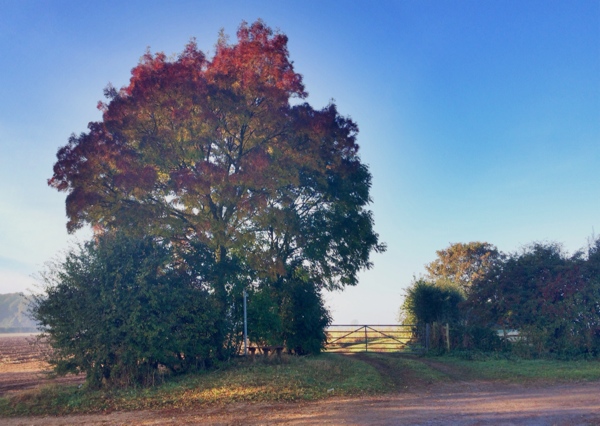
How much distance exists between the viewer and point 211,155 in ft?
62.0

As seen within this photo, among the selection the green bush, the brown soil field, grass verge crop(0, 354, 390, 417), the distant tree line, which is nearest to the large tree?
the green bush

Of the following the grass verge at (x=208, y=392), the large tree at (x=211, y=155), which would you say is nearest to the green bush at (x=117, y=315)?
the grass verge at (x=208, y=392)

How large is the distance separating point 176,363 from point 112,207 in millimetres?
6361

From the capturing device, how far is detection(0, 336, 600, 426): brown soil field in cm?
980

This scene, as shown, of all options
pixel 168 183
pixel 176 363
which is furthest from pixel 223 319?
pixel 168 183

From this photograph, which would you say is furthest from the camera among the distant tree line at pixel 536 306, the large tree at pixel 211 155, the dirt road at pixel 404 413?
the distant tree line at pixel 536 306

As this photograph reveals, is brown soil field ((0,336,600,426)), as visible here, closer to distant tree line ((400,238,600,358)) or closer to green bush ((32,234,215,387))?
green bush ((32,234,215,387))

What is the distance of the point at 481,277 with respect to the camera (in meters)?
24.4

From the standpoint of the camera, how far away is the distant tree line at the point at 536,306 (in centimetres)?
2083

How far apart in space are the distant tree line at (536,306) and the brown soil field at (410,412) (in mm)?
8006

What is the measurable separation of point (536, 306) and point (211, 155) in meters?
15.9

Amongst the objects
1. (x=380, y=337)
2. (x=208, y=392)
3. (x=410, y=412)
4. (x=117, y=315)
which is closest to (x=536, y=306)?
(x=380, y=337)

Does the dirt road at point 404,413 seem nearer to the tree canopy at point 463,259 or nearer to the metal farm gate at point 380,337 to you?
the metal farm gate at point 380,337

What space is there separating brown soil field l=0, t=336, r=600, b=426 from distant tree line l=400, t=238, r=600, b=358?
315 inches
